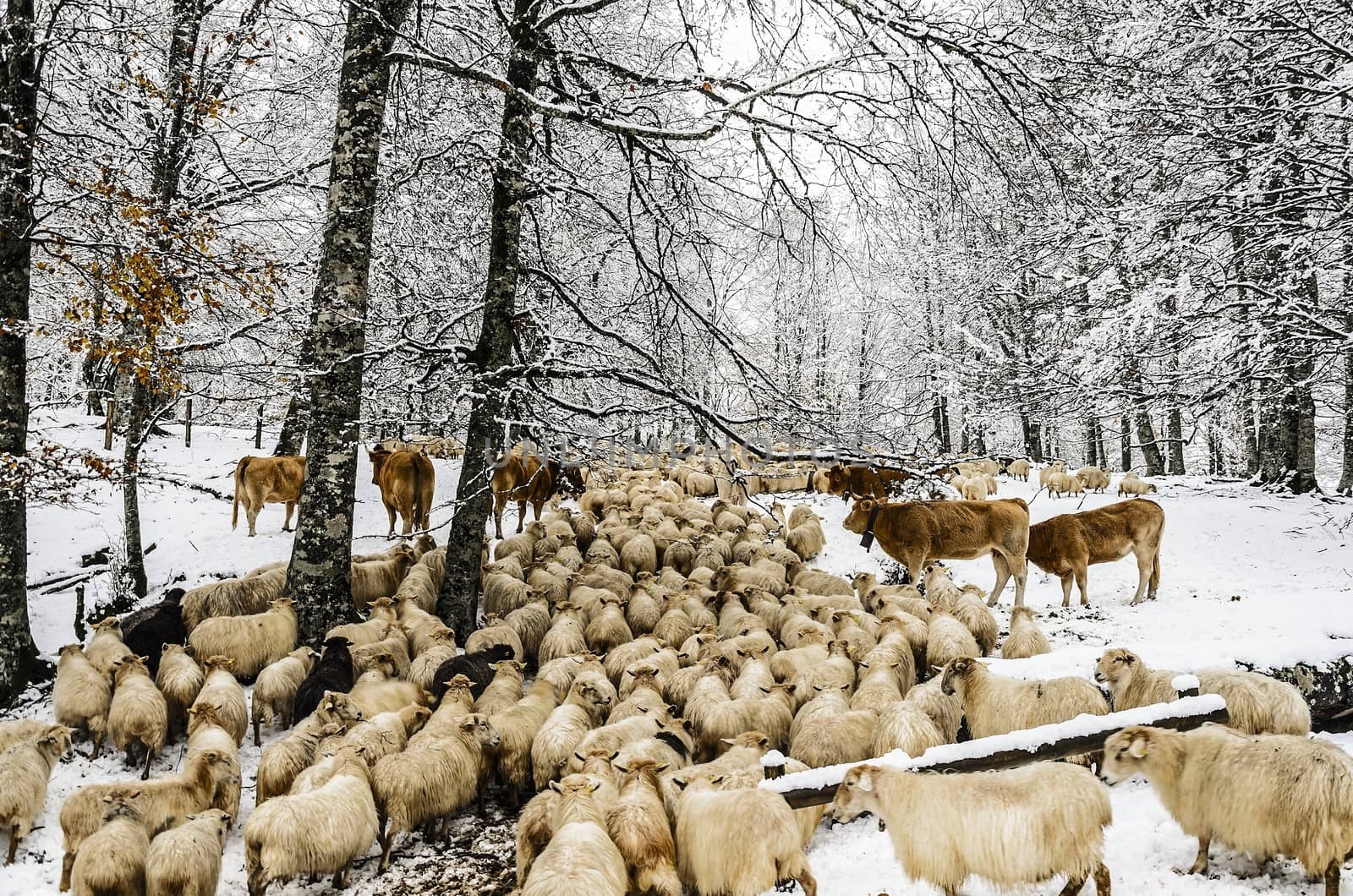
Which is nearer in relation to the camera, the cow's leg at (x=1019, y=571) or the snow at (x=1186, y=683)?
the snow at (x=1186, y=683)

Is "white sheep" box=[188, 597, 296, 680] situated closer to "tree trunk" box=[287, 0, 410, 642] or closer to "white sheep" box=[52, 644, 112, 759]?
"tree trunk" box=[287, 0, 410, 642]

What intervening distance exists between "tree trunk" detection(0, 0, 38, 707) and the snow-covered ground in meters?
0.65

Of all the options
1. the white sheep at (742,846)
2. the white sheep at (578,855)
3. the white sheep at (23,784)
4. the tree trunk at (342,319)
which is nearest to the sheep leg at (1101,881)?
the white sheep at (742,846)

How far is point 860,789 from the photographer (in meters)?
3.84

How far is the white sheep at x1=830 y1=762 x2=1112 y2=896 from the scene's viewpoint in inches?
135

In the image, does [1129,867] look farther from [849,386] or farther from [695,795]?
[849,386]

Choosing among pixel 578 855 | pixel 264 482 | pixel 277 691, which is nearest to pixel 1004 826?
pixel 578 855

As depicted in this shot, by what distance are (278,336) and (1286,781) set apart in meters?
15.2

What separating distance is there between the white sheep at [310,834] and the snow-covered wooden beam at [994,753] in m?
2.41

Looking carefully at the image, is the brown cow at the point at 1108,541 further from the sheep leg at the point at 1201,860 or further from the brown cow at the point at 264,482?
the brown cow at the point at 264,482

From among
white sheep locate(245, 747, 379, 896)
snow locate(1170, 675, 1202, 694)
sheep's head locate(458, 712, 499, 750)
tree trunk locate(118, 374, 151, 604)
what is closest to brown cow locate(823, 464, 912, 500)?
snow locate(1170, 675, 1202, 694)

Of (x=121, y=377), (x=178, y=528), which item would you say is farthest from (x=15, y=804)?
(x=121, y=377)

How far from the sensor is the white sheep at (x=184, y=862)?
3979 mm

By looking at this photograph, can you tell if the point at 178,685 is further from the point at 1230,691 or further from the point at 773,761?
the point at 1230,691
